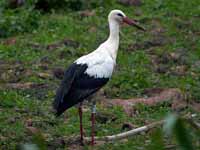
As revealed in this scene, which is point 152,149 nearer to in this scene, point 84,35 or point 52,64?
point 52,64

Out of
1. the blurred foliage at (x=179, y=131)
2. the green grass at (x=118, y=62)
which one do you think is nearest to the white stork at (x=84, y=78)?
the green grass at (x=118, y=62)

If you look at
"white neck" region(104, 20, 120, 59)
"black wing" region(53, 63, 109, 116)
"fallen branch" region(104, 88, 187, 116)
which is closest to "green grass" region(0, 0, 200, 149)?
"fallen branch" region(104, 88, 187, 116)

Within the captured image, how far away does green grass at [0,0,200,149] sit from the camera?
23.9ft

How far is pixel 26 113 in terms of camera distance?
25.3 ft

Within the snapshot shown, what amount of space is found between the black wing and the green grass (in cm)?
39

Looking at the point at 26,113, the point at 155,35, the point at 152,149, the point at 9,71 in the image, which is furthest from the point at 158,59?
the point at 152,149

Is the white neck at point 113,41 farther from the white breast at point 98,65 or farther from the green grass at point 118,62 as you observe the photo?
the green grass at point 118,62

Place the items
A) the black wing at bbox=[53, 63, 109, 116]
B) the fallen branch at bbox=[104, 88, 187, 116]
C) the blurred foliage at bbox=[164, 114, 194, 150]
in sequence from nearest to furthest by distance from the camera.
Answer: the blurred foliage at bbox=[164, 114, 194, 150] < the black wing at bbox=[53, 63, 109, 116] < the fallen branch at bbox=[104, 88, 187, 116]

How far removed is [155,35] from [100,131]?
465 cm

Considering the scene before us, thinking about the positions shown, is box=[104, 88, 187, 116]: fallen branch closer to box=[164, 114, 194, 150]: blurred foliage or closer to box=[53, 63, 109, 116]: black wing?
box=[53, 63, 109, 116]: black wing

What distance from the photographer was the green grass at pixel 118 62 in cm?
727

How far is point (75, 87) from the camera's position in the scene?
6.71 m

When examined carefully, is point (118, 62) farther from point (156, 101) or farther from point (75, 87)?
point (75, 87)

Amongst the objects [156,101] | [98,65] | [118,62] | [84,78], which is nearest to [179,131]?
[84,78]
